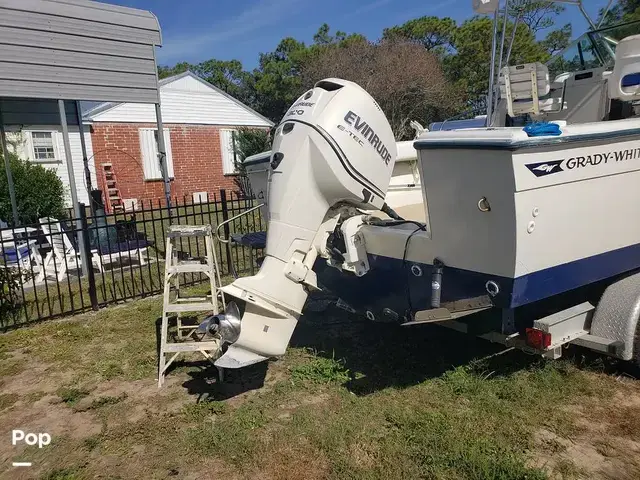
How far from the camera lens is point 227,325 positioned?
3.05 metres

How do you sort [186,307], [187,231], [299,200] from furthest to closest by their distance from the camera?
[187,231], [186,307], [299,200]

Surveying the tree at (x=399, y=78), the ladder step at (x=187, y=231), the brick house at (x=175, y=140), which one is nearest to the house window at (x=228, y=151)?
the brick house at (x=175, y=140)

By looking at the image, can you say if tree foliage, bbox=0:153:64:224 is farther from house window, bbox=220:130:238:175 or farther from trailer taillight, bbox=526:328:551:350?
trailer taillight, bbox=526:328:551:350

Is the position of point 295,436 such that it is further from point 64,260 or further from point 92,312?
point 64,260

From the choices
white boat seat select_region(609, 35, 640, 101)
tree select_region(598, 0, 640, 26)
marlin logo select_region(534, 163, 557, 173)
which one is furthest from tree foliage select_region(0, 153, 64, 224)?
marlin logo select_region(534, 163, 557, 173)

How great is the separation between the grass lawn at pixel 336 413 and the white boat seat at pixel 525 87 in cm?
218

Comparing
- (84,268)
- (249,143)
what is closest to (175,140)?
(249,143)

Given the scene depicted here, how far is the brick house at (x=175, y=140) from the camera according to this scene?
15.3 meters

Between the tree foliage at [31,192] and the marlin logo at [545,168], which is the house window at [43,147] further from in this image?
the marlin logo at [545,168]

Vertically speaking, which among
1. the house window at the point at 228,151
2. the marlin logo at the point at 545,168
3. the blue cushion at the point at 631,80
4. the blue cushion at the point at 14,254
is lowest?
the blue cushion at the point at 14,254

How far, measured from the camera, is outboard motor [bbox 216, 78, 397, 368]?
3.09m

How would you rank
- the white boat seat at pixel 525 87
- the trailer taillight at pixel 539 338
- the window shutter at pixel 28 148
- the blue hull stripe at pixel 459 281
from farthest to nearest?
the window shutter at pixel 28 148
the white boat seat at pixel 525 87
the trailer taillight at pixel 539 338
the blue hull stripe at pixel 459 281

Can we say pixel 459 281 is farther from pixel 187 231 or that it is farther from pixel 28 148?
pixel 28 148

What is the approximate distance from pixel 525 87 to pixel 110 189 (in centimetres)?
1322
